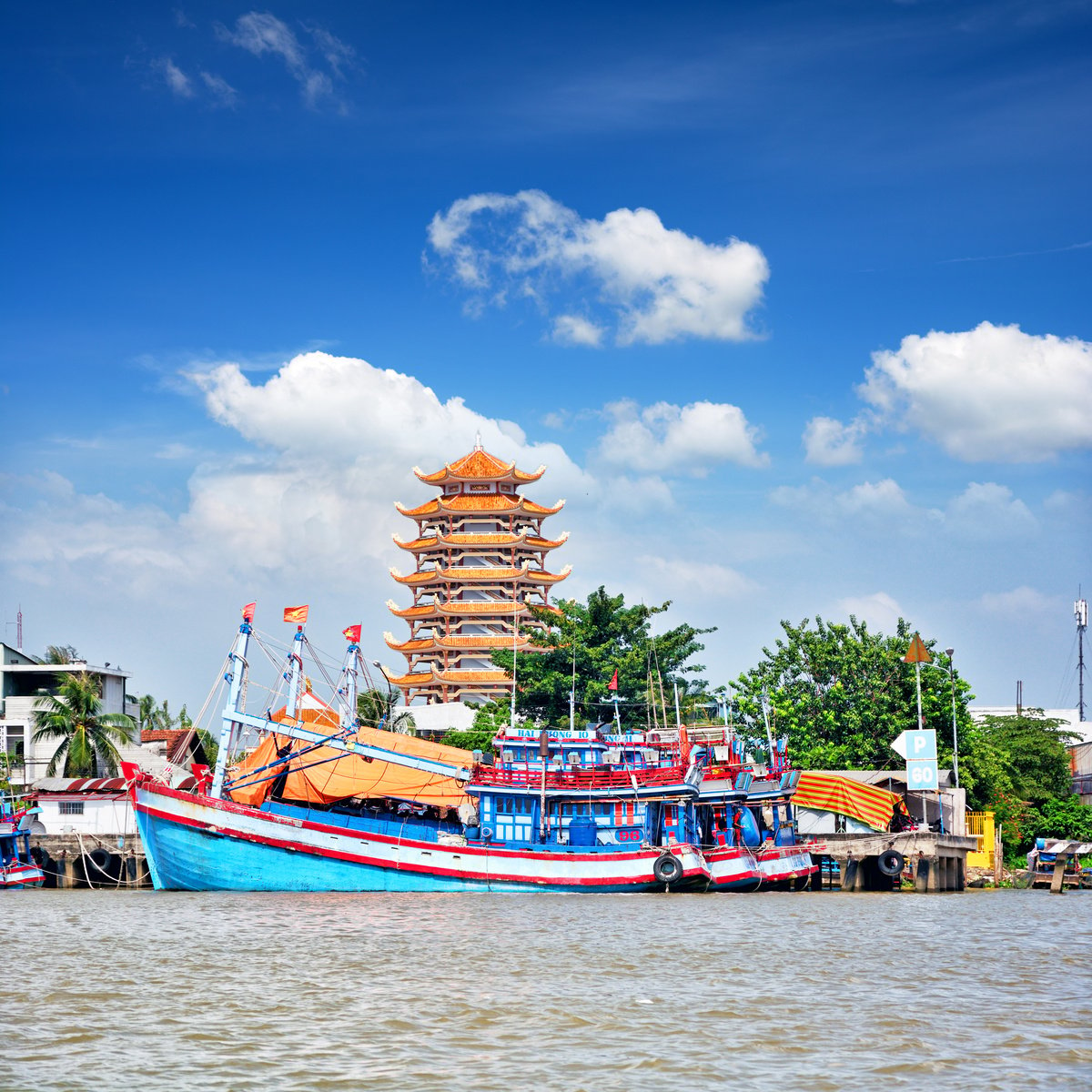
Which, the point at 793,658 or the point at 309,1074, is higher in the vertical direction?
the point at 793,658

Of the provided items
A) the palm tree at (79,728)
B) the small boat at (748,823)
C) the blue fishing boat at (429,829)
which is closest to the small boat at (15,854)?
the blue fishing boat at (429,829)

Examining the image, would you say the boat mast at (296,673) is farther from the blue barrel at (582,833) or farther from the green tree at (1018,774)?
the green tree at (1018,774)

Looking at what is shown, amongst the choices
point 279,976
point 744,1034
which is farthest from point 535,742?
point 744,1034

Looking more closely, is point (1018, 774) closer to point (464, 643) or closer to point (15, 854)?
point (464, 643)

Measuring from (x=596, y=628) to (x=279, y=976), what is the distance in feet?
171

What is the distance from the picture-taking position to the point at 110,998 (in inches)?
842

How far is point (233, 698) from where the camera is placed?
152 ft

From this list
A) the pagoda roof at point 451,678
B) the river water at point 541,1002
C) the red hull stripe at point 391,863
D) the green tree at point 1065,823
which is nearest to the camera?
the river water at point 541,1002

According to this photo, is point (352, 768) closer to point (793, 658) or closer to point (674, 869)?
point (674, 869)

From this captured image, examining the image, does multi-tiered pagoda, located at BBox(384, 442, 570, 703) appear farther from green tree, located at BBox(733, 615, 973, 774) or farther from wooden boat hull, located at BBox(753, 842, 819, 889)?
wooden boat hull, located at BBox(753, 842, 819, 889)

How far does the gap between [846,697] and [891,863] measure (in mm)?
16153

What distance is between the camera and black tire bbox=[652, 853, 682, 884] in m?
44.1

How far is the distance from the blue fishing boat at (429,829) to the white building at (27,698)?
2294 centimetres

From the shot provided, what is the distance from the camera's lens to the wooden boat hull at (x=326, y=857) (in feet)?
147
